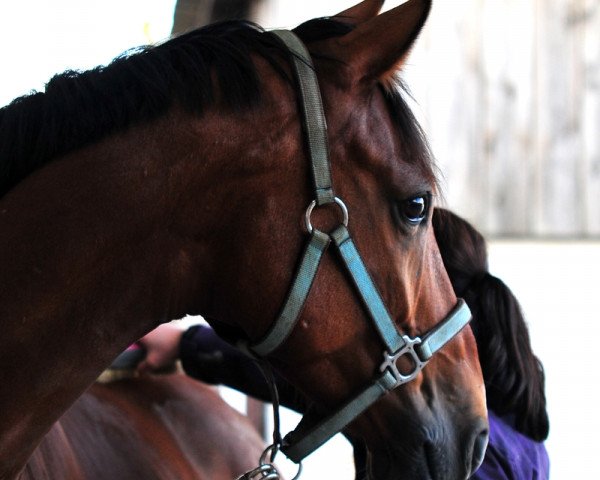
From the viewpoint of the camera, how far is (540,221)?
317 cm

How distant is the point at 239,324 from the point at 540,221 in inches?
91.6

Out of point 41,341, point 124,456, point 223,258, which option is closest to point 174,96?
point 223,258

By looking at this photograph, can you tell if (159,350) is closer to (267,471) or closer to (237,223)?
(267,471)

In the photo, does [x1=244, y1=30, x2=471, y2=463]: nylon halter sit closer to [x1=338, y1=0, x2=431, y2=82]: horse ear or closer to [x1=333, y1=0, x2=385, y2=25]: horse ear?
[x1=338, y1=0, x2=431, y2=82]: horse ear

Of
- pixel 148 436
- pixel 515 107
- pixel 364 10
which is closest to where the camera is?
pixel 364 10

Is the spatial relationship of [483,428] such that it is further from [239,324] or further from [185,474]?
[185,474]

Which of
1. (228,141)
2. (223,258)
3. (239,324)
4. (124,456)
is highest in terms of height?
(228,141)

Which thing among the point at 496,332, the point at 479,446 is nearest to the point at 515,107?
the point at 496,332

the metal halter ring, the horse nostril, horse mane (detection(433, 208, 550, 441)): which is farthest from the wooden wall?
the metal halter ring

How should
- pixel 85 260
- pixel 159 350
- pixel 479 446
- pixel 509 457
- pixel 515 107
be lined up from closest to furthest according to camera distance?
pixel 85 260 → pixel 479 446 → pixel 509 457 → pixel 159 350 → pixel 515 107

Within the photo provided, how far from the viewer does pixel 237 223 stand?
1.06 meters

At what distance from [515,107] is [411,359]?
2.30 meters

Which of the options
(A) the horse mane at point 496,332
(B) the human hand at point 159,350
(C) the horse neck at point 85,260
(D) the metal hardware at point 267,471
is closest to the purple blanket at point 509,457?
(A) the horse mane at point 496,332

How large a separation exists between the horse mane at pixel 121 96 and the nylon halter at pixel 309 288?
0.17 ft
